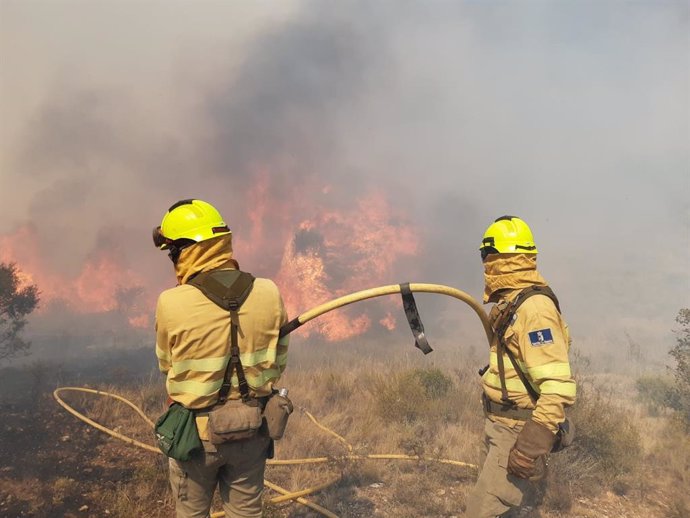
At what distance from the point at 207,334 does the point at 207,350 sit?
93 millimetres

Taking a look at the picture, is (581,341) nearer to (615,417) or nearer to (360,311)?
(360,311)

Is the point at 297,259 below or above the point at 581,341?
above

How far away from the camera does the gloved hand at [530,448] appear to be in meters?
2.77

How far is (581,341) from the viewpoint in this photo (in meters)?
18.4

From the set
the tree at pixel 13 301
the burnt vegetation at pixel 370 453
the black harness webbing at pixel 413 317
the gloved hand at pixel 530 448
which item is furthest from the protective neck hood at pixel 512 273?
the tree at pixel 13 301

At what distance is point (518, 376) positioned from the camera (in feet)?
10.4

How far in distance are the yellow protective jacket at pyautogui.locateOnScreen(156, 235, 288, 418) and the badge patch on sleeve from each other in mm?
1763

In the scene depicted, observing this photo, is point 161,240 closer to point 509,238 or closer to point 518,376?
point 509,238

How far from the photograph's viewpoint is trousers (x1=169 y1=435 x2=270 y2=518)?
8.37 ft

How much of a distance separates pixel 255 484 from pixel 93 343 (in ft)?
56.4

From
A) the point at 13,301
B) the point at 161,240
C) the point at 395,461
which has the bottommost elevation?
the point at 395,461

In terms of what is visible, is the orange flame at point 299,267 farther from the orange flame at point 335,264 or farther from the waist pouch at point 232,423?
the waist pouch at point 232,423

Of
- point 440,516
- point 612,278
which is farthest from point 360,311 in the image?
point 612,278

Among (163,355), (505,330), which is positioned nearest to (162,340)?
(163,355)
